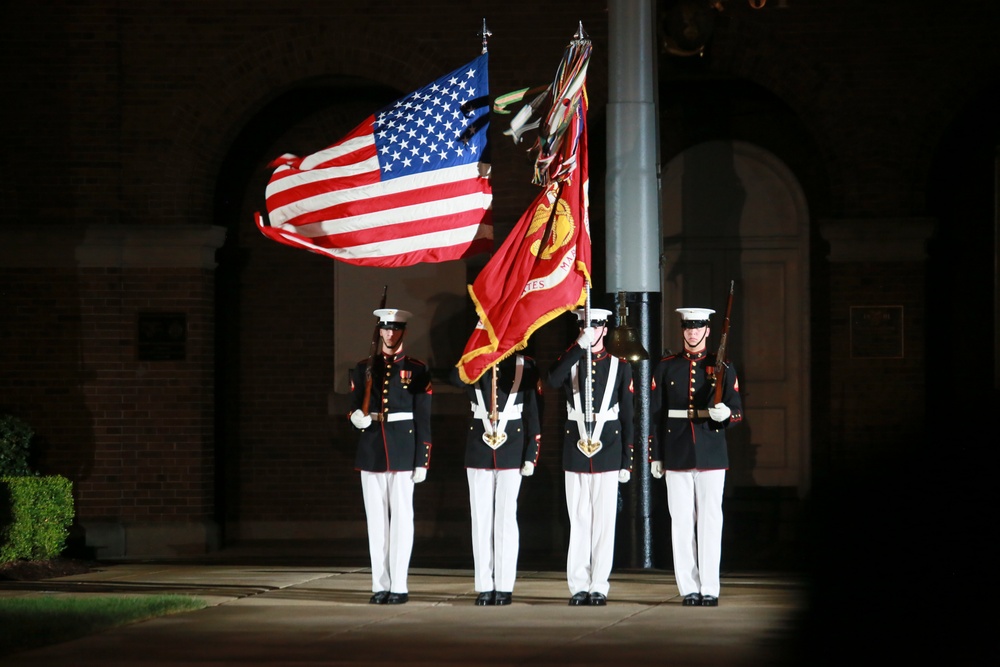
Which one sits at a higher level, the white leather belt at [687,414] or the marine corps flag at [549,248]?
the marine corps flag at [549,248]

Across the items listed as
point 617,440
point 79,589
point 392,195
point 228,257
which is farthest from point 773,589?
point 228,257

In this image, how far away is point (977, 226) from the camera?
1498cm

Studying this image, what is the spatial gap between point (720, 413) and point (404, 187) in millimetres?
2849

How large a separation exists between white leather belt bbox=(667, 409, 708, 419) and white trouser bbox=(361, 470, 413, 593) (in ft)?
6.28

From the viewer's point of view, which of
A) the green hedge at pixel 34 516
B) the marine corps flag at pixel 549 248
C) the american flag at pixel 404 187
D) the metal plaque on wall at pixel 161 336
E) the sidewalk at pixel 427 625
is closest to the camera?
the sidewalk at pixel 427 625

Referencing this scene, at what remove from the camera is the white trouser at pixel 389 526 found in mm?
11328

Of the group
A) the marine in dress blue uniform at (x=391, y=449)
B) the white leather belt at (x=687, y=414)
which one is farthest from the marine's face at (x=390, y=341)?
the white leather belt at (x=687, y=414)

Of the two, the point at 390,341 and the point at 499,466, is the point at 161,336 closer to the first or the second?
the point at 390,341

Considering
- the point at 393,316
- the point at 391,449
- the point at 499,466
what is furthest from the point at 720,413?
the point at 393,316

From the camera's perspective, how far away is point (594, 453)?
11.2 meters

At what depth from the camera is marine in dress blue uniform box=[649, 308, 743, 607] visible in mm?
11055

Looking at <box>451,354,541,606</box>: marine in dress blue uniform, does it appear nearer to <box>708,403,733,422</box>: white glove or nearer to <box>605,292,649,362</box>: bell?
<box>605,292,649,362</box>: bell

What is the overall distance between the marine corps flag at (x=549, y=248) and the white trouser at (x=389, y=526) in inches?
37.8

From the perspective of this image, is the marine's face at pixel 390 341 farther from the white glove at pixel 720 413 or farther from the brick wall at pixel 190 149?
the brick wall at pixel 190 149
